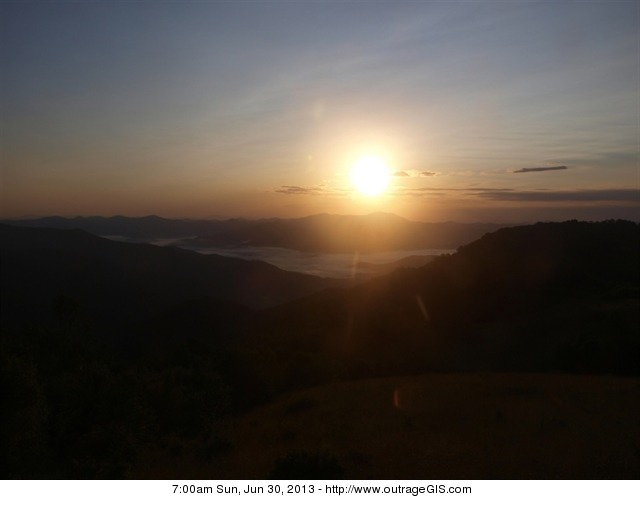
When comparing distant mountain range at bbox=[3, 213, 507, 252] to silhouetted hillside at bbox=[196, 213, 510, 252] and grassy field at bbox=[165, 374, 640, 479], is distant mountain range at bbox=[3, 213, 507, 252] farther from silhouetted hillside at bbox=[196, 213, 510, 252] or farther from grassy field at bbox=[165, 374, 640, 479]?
grassy field at bbox=[165, 374, 640, 479]

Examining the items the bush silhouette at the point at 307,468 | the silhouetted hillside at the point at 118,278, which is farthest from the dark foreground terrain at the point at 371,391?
the silhouetted hillside at the point at 118,278

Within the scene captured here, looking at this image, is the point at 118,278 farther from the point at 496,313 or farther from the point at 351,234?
the point at 496,313

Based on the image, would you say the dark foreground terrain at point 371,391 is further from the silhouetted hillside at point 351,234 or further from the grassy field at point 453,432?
the silhouetted hillside at point 351,234

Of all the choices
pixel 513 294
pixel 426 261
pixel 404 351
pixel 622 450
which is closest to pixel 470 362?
pixel 404 351

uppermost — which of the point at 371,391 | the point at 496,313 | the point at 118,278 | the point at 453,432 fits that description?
the point at 453,432

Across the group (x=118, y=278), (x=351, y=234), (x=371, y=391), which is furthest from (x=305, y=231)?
(x=371, y=391)

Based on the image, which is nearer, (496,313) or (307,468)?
(307,468)
